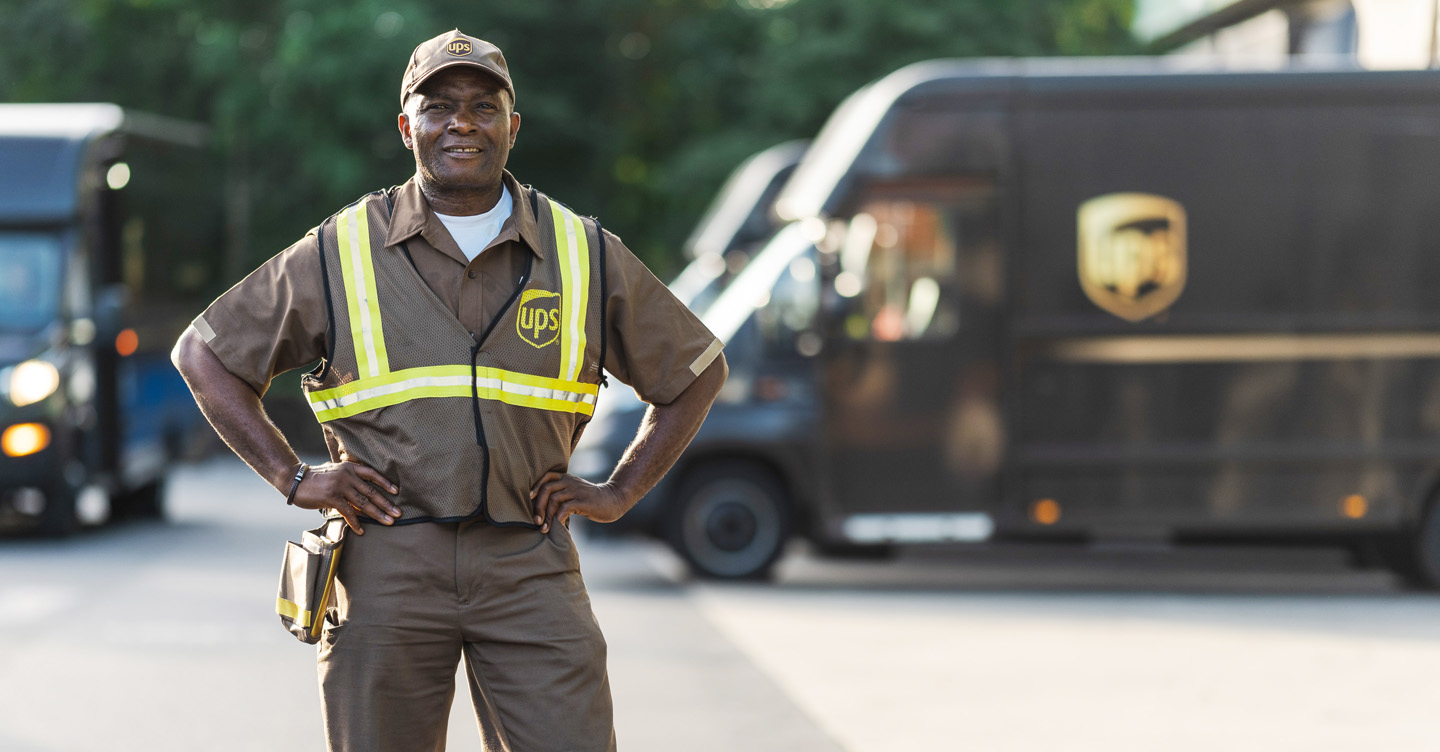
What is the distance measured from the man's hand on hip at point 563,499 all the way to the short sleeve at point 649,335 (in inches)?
9.4

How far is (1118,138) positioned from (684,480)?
329cm

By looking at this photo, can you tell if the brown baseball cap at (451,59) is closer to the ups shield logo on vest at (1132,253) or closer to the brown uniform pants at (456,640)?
the brown uniform pants at (456,640)

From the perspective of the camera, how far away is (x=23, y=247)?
1408 cm

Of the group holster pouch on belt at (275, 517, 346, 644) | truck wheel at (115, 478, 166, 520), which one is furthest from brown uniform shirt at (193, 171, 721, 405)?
truck wheel at (115, 478, 166, 520)

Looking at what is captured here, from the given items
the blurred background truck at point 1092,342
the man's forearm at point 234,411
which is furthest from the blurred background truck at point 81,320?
the man's forearm at point 234,411

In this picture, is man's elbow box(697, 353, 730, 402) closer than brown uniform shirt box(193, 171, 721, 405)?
No

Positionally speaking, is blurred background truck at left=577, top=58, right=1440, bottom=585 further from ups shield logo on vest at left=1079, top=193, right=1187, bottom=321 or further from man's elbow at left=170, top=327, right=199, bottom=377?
man's elbow at left=170, top=327, right=199, bottom=377

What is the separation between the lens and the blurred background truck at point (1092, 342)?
1114 centimetres

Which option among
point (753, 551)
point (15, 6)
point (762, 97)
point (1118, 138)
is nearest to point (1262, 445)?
point (1118, 138)

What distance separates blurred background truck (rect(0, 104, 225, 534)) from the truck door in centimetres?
592

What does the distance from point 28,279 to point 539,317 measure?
11.6 metres

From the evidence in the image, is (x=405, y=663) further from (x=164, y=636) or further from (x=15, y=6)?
(x=15, y=6)

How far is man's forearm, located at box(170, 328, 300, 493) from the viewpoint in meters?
3.46

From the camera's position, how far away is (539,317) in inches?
136
